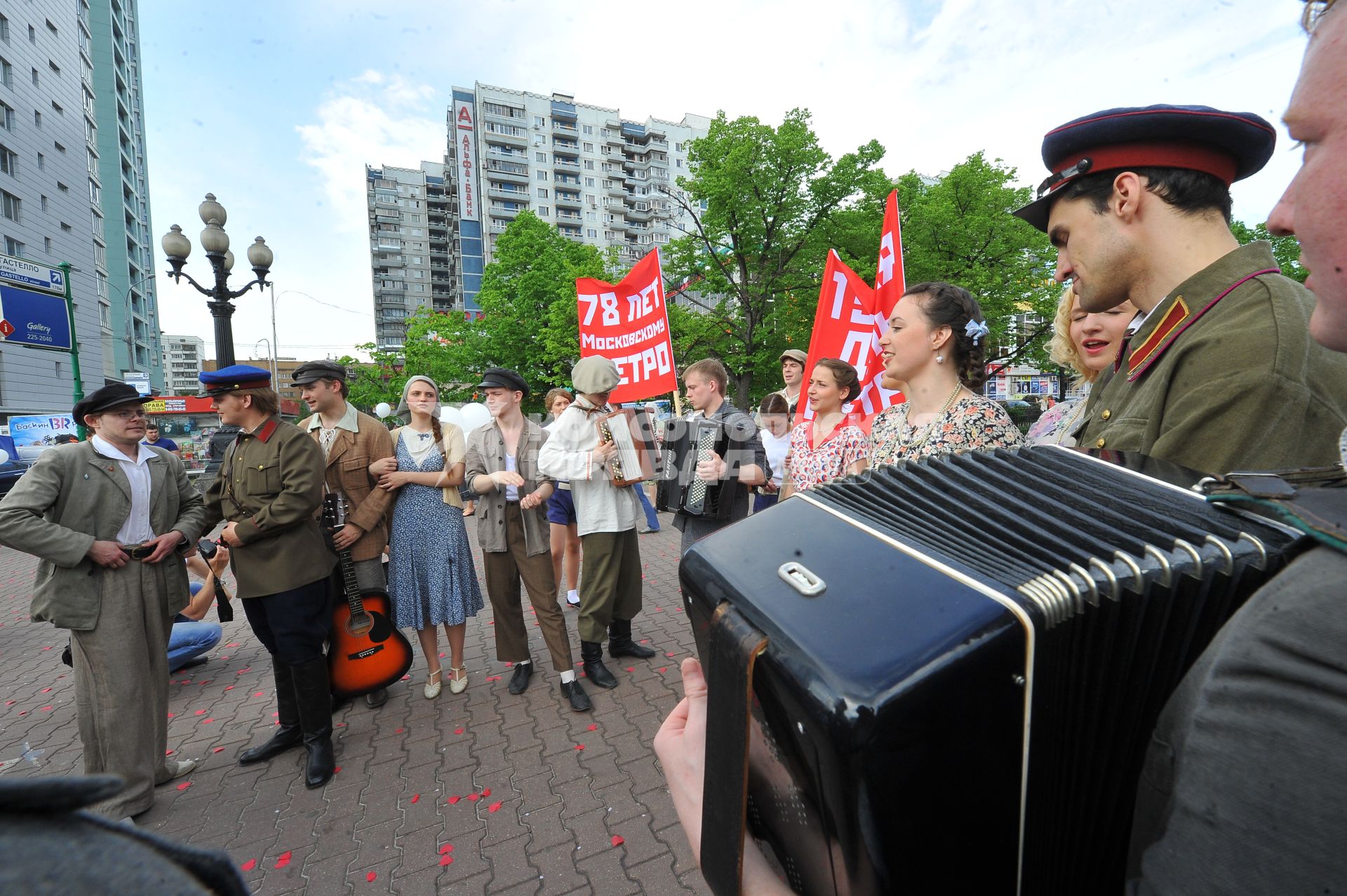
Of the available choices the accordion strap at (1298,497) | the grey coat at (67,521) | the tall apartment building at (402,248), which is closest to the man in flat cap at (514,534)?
the grey coat at (67,521)

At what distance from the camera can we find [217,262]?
309 inches

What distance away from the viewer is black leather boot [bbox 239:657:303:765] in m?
3.68

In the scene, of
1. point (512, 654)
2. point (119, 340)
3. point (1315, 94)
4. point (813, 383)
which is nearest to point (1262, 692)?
point (1315, 94)

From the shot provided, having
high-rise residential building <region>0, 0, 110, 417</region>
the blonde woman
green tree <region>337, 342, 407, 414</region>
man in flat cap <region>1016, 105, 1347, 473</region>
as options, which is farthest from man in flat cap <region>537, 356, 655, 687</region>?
high-rise residential building <region>0, 0, 110, 417</region>

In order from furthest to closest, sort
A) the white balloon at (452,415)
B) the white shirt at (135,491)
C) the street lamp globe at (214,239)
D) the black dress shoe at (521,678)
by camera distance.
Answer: the white balloon at (452,415)
the street lamp globe at (214,239)
the black dress shoe at (521,678)
the white shirt at (135,491)

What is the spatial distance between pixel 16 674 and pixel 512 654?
4.84 meters

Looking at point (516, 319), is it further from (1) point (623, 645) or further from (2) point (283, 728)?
(2) point (283, 728)

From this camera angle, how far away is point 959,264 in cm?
2067

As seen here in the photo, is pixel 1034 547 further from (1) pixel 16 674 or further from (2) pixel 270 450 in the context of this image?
(1) pixel 16 674

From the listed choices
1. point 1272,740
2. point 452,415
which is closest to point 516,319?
point 452,415

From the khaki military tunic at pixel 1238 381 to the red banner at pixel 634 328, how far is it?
468cm

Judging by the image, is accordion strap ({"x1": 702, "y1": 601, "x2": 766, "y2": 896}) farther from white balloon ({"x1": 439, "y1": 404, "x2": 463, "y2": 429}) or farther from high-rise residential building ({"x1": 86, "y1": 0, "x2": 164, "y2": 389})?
high-rise residential building ({"x1": 86, "y1": 0, "x2": 164, "y2": 389})

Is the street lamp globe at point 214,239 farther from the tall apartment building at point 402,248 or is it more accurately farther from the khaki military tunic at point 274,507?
the tall apartment building at point 402,248

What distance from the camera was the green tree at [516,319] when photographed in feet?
88.0
